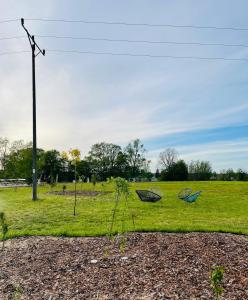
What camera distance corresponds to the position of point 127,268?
4043mm

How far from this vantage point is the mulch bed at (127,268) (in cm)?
350

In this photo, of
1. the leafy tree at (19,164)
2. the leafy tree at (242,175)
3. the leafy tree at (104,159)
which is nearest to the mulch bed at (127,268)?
the leafy tree at (19,164)

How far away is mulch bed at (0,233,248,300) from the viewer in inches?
138

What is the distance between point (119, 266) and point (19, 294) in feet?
3.98

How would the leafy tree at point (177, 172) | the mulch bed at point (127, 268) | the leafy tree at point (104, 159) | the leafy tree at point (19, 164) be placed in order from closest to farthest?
the mulch bed at point (127, 268), the leafy tree at point (19, 164), the leafy tree at point (177, 172), the leafy tree at point (104, 159)

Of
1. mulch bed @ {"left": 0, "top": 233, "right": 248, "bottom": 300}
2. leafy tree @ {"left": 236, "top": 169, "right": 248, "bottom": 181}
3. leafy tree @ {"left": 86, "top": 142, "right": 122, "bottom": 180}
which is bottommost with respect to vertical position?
mulch bed @ {"left": 0, "top": 233, "right": 248, "bottom": 300}

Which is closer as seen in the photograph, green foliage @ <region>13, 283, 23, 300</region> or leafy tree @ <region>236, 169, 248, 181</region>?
green foliage @ <region>13, 283, 23, 300</region>

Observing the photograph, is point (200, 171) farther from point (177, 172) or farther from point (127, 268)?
point (127, 268)

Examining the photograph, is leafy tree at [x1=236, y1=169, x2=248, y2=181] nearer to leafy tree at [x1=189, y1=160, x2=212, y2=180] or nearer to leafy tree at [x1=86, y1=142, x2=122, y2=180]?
leafy tree at [x1=189, y1=160, x2=212, y2=180]

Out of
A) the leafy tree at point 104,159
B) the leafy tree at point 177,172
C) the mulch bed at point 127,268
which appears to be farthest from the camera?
the leafy tree at point 104,159

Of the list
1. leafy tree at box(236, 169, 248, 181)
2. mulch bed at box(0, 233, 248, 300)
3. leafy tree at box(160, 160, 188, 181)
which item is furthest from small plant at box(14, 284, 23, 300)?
leafy tree at box(160, 160, 188, 181)

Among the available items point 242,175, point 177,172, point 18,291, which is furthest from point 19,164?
point 18,291

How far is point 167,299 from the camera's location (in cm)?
327

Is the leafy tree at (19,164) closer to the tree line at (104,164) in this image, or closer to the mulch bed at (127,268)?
the tree line at (104,164)
